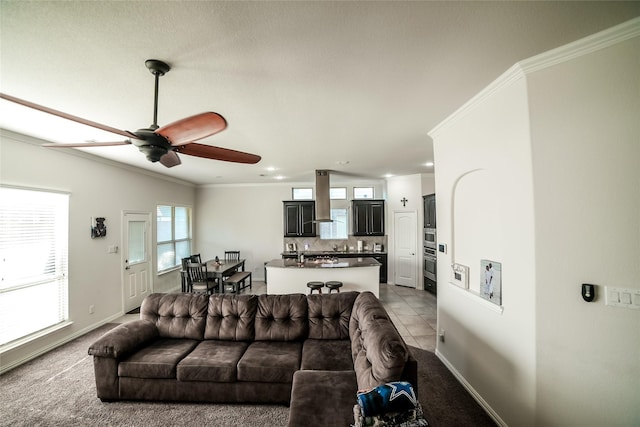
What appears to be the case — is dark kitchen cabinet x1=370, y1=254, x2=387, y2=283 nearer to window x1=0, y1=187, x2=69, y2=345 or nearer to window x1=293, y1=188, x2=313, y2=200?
window x1=293, y1=188, x2=313, y2=200

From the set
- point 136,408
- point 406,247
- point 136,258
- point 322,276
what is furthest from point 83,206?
point 406,247

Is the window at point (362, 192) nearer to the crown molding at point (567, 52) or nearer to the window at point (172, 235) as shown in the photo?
the window at point (172, 235)

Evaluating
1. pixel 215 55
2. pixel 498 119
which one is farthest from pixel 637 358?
pixel 215 55

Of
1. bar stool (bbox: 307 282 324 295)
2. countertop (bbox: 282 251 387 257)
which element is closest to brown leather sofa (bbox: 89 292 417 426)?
bar stool (bbox: 307 282 324 295)

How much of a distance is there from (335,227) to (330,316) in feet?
14.2

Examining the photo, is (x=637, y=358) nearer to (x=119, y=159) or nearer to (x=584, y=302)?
(x=584, y=302)

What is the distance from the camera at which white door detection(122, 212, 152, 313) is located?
4559 mm

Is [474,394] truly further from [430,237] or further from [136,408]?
[430,237]

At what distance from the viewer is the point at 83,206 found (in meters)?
3.77

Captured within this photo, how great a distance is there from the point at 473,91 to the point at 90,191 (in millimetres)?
5408

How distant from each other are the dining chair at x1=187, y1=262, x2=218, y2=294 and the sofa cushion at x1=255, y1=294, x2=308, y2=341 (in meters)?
2.61

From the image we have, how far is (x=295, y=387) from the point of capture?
69.7 inches

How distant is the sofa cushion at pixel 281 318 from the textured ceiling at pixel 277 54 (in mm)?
2024

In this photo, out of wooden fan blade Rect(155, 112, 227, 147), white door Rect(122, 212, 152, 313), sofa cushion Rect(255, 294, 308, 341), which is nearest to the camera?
wooden fan blade Rect(155, 112, 227, 147)
